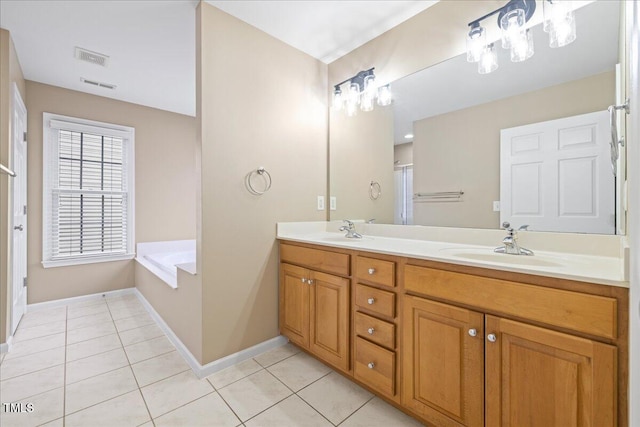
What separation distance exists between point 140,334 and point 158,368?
672mm

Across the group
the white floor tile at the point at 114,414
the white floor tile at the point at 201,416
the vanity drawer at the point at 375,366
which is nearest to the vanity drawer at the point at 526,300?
the vanity drawer at the point at 375,366

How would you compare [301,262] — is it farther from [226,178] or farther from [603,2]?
[603,2]

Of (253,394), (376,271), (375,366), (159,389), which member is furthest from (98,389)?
(376,271)

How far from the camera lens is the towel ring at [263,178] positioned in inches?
78.2

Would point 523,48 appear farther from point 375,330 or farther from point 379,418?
point 379,418

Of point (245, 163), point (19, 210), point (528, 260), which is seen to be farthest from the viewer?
point (19, 210)

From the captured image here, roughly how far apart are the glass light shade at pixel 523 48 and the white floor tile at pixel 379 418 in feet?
6.40

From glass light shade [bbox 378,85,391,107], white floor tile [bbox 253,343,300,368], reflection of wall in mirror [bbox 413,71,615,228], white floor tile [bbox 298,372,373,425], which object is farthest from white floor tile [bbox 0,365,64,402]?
glass light shade [bbox 378,85,391,107]

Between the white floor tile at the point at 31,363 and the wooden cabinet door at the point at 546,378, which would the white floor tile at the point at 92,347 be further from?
the wooden cabinet door at the point at 546,378

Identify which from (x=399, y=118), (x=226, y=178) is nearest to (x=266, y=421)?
(x=226, y=178)

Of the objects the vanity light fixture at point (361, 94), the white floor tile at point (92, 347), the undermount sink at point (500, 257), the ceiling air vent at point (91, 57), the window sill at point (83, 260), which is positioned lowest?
the white floor tile at point (92, 347)

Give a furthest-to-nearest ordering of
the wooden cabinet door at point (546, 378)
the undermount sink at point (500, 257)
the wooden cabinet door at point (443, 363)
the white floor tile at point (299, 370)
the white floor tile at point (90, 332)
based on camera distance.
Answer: the white floor tile at point (90, 332) < the white floor tile at point (299, 370) < the undermount sink at point (500, 257) < the wooden cabinet door at point (443, 363) < the wooden cabinet door at point (546, 378)

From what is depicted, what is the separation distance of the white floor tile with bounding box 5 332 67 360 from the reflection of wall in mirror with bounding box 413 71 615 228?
9.62 ft

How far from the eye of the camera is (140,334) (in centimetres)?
236
